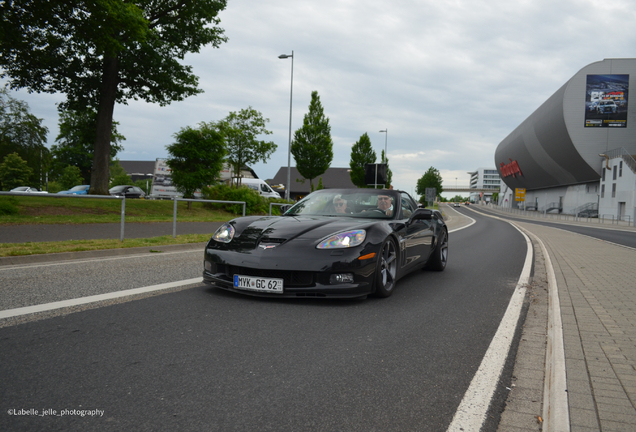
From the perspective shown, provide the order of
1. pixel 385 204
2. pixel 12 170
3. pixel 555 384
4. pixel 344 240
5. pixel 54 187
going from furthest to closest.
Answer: pixel 54 187, pixel 12 170, pixel 385 204, pixel 344 240, pixel 555 384

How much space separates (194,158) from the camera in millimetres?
22766

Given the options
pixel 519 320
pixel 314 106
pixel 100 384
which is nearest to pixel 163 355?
pixel 100 384

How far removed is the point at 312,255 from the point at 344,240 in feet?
1.34

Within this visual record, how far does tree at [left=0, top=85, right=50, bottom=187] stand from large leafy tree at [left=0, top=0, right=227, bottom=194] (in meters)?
36.8

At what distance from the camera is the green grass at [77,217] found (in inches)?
325

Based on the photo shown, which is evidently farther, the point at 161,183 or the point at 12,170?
the point at 12,170

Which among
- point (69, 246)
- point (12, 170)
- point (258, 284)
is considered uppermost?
point (12, 170)

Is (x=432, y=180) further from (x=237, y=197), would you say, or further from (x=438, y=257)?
(x=438, y=257)

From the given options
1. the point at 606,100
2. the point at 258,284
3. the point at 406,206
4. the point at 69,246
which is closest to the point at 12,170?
the point at 69,246

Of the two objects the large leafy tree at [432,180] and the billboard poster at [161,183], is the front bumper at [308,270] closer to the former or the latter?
the billboard poster at [161,183]

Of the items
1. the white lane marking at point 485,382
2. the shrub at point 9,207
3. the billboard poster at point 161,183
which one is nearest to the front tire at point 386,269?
the white lane marking at point 485,382

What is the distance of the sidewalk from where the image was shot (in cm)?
223

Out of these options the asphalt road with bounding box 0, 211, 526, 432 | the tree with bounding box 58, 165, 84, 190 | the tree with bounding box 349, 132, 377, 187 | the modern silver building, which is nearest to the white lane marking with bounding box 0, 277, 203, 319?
the asphalt road with bounding box 0, 211, 526, 432

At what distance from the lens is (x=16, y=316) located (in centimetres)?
367
